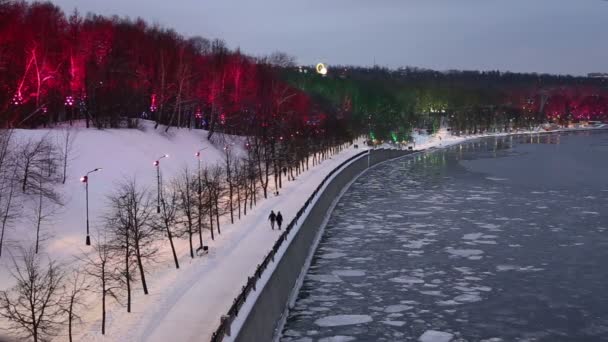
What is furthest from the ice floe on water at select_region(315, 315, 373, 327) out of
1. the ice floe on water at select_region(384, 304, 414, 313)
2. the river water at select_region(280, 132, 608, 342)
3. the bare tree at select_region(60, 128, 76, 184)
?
the bare tree at select_region(60, 128, 76, 184)

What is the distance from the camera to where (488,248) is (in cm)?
3183

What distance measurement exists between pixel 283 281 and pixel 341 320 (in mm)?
2817

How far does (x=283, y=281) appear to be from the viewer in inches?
911

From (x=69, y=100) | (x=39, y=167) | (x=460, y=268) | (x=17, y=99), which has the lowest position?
(x=460, y=268)

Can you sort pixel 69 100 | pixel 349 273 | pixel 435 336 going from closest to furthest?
pixel 435 336 → pixel 349 273 → pixel 69 100

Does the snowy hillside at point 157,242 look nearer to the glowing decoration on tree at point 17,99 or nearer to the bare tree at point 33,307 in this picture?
the bare tree at point 33,307

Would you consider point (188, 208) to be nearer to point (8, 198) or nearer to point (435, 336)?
point (8, 198)

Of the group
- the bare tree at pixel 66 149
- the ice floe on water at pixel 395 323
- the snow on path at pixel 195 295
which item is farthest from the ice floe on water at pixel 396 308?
the bare tree at pixel 66 149

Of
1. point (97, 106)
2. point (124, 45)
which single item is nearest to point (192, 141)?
point (97, 106)

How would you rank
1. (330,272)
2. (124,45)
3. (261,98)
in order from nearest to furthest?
(330,272) < (124,45) < (261,98)

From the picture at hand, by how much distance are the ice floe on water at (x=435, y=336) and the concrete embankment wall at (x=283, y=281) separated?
4720mm

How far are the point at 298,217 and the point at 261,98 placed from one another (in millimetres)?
52325

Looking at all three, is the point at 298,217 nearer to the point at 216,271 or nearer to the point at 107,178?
the point at 216,271

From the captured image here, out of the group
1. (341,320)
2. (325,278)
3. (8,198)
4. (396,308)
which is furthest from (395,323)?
(8,198)
